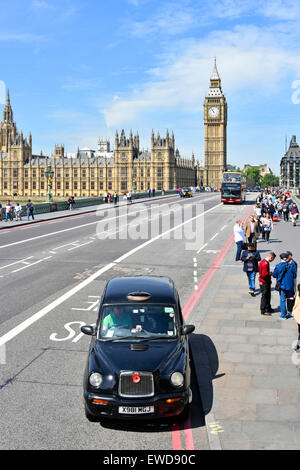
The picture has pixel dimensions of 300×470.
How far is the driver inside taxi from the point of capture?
320 inches

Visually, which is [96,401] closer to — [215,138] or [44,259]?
[44,259]

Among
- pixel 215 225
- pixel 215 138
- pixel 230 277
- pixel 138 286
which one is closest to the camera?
pixel 138 286

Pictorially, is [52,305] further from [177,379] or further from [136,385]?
[177,379]

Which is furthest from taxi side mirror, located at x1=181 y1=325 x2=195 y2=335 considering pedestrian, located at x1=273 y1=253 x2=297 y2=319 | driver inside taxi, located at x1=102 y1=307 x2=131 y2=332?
pedestrian, located at x1=273 y1=253 x2=297 y2=319

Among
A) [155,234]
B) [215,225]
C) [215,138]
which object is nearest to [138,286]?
[155,234]

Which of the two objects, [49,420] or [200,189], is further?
[200,189]

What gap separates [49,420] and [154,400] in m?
1.59

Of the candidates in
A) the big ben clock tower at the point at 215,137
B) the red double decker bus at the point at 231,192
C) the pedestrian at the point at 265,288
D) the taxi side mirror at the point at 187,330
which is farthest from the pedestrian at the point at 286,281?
the big ben clock tower at the point at 215,137

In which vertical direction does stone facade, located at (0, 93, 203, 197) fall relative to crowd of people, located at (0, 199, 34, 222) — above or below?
above

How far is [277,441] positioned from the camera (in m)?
6.30

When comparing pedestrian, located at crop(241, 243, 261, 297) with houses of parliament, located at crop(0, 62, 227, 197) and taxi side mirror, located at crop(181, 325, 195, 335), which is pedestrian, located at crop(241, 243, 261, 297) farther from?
houses of parliament, located at crop(0, 62, 227, 197)

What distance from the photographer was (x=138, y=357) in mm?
7395

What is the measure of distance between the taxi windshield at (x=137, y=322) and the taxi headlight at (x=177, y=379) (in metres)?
0.90
